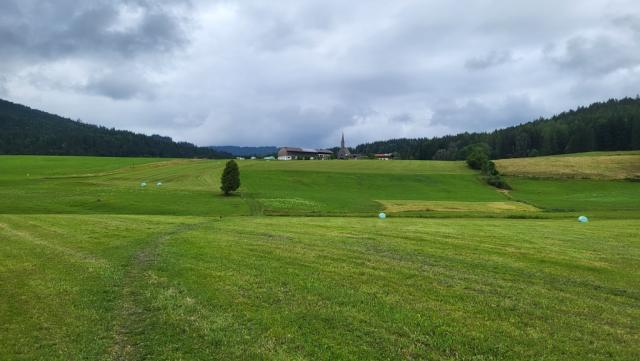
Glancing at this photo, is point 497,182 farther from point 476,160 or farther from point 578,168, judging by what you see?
point 578,168

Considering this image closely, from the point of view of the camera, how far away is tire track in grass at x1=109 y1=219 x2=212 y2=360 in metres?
10.0

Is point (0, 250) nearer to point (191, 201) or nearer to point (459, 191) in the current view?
point (191, 201)

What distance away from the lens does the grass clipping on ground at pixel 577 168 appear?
97.0 m

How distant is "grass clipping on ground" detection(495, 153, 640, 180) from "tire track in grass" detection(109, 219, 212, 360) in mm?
95401

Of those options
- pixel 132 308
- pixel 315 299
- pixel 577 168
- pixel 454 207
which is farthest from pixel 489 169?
pixel 132 308

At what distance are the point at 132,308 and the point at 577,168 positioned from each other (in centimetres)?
11101

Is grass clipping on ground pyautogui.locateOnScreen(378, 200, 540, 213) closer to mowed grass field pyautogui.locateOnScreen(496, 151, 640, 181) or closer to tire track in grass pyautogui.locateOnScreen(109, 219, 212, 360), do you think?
tire track in grass pyautogui.locateOnScreen(109, 219, 212, 360)

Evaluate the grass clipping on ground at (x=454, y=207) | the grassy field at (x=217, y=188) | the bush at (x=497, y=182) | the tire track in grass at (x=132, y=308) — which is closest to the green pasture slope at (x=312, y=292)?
the tire track in grass at (x=132, y=308)

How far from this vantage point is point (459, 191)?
268ft

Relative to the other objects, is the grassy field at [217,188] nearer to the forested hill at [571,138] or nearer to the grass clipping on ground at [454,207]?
the grass clipping on ground at [454,207]

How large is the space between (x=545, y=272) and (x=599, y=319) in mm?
5597

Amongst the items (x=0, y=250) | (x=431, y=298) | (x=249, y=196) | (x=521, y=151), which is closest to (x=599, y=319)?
(x=431, y=298)

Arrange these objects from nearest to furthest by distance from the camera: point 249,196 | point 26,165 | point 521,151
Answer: point 249,196 → point 26,165 → point 521,151

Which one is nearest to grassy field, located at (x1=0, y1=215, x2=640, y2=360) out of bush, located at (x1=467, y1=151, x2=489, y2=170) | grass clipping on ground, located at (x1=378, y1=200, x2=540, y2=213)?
grass clipping on ground, located at (x1=378, y1=200, x2=540, y2=213)
